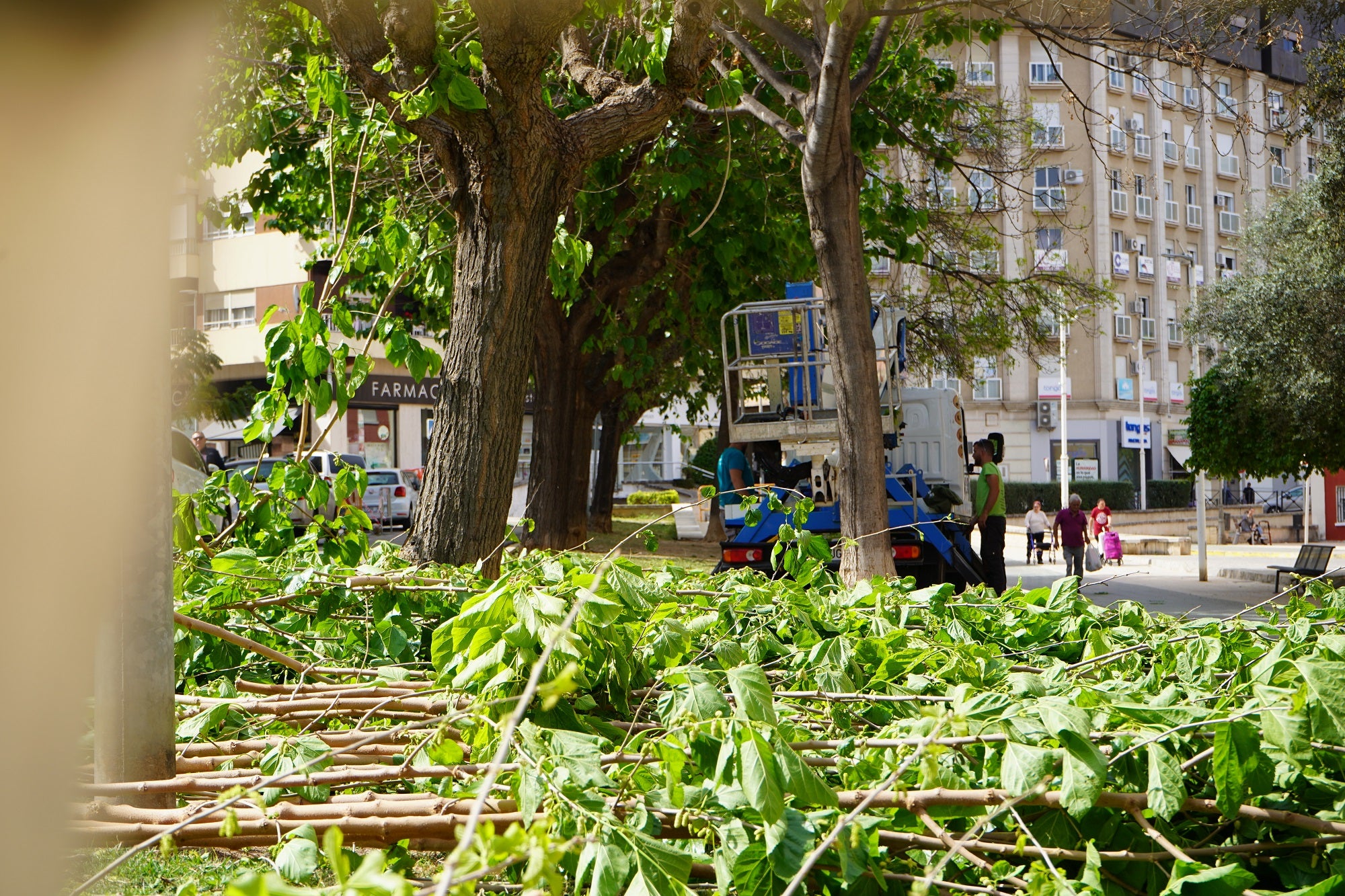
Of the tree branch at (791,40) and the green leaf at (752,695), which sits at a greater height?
the tree branch at (791,40)

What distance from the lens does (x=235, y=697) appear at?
2.87 meters

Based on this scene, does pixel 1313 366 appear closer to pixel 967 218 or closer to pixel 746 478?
pixel 967 218

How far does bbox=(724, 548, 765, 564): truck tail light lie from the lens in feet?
39.0

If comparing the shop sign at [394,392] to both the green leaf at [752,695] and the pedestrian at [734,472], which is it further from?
the green leaf at [752,695]

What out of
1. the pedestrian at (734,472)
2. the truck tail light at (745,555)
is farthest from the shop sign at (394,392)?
the truck tail light at (745,555)

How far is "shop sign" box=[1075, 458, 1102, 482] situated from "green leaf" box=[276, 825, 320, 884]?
53744 mm

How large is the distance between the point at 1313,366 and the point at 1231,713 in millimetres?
21117

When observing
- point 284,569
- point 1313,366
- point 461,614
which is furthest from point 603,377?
point 461,614

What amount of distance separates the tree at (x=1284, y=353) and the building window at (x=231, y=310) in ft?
104

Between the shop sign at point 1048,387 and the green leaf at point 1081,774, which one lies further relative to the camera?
the shop sign at point 1048,387

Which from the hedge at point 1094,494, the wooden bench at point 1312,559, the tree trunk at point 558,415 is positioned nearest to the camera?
the tree trunk at point 558,415

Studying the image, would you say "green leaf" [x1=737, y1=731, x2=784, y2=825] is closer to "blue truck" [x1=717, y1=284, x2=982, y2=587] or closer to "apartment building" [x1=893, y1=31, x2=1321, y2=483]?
"blue truck" [x1=717, y1=284, x2=982, y2=587]

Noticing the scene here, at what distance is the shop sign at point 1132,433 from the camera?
51688mm

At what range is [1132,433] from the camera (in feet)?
171
